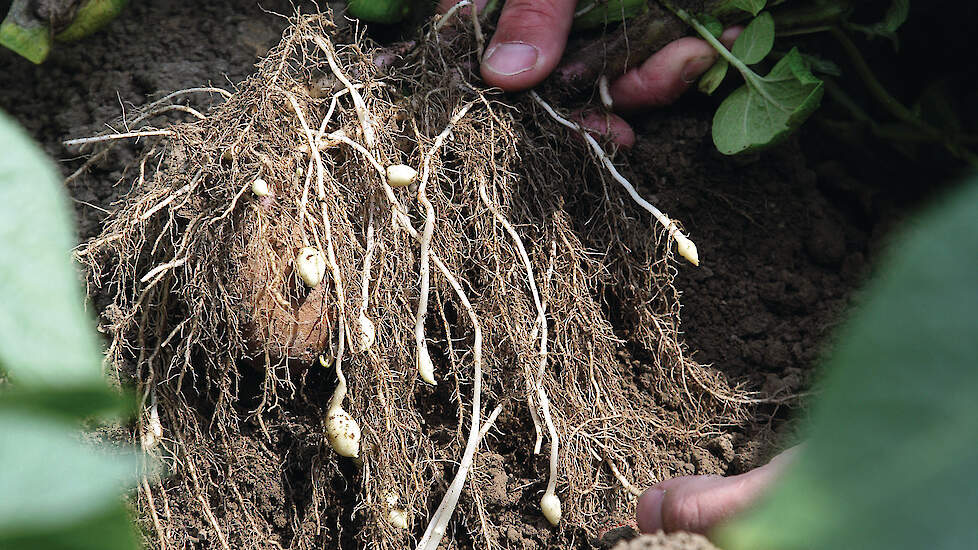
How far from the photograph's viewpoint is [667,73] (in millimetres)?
1144

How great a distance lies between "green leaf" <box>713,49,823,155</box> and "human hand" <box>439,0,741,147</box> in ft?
0.24

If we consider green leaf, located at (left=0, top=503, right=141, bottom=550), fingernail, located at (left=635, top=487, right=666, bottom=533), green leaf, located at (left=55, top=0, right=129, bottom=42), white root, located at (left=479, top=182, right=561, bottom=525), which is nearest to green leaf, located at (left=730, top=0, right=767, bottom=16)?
white root, located at (left=479, top=182, right=561, bottom=525)

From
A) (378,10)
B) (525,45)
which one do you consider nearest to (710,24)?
(525,45)

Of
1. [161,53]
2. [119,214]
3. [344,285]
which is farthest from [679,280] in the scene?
[161,53]

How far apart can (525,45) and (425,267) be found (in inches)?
14.4

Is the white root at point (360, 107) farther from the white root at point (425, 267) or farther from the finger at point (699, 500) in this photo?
the finger at point (699, 500)

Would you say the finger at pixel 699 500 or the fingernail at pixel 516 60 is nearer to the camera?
the finger at pixel 699 500

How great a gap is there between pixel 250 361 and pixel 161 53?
2.11 feet

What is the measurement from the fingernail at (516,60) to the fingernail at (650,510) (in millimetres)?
601

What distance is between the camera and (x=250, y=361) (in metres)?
1.01

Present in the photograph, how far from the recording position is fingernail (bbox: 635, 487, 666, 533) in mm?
813

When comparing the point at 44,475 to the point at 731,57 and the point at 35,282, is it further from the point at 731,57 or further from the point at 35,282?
the point at 731,57

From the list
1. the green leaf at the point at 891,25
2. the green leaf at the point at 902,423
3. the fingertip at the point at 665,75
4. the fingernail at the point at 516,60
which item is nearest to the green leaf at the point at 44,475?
the green leaf at the point at 902,423

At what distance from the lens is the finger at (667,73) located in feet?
3.73
